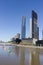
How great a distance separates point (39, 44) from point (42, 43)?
3266mm

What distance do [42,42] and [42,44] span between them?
1826mm

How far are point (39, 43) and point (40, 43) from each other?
8.49 feet

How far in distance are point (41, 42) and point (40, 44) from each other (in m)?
2.13

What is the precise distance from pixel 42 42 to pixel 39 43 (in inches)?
191

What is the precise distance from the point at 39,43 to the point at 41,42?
418 cm

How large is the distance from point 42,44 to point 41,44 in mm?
976

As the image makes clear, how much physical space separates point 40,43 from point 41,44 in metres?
2.15

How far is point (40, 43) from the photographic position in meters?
150

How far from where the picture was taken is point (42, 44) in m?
148

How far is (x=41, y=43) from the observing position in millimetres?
149375

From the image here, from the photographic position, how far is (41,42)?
149 m

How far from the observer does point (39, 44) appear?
15050 centimetres

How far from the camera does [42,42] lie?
148 m
